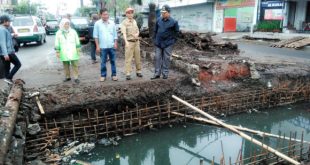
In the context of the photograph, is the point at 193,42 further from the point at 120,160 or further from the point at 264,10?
the point at 264,10

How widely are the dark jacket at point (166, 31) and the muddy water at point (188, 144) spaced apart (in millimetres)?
2104

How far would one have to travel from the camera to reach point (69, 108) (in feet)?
22.0

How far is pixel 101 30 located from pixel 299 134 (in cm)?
538

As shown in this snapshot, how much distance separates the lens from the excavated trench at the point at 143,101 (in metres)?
6.27

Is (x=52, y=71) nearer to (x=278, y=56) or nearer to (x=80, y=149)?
(x=80, y=149)

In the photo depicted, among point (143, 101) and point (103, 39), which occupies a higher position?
point (103, 39)

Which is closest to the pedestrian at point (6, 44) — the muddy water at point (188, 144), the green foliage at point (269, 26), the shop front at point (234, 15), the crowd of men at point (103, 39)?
the crowd of men at point (103, 39)

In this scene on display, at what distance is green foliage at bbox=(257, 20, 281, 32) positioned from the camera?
74.0 feet

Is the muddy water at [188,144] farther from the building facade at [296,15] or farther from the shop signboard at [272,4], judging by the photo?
the shop signboard at [272,4]

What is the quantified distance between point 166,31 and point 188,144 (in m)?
2.74

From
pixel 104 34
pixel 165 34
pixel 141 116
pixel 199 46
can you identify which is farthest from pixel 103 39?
pixel 199 46

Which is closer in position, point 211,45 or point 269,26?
point 211,45

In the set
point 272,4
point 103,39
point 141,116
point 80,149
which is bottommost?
point 80,149

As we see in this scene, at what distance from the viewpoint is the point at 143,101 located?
7402 millimetres
